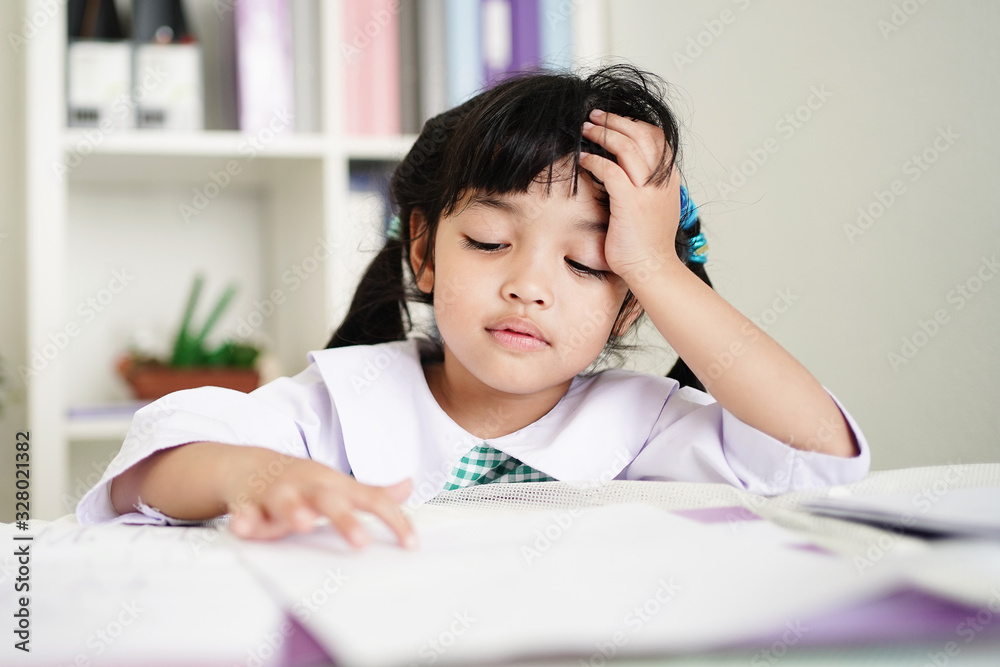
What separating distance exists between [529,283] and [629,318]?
219mm

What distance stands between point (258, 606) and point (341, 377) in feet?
1.64

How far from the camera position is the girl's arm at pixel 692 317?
2.37 feet

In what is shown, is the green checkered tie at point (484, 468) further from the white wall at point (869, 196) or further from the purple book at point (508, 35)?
the purple book at point (508, 35)

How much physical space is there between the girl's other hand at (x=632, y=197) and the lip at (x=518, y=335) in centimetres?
9

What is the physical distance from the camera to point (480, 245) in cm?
81

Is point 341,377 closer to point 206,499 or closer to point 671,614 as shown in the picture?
point 206,499

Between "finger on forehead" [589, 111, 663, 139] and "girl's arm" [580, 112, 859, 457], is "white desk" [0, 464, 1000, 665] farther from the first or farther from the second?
"finger on forehead" [589, 111, 663, 139]

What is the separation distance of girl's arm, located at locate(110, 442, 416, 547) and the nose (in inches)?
10.8

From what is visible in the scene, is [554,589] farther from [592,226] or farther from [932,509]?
[592,226]

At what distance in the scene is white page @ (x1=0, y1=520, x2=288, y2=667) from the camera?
31 centimetres

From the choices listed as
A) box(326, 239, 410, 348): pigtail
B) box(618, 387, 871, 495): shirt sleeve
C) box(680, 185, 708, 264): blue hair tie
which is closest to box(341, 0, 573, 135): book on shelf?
box(326, 239, 410, 348): pigtail

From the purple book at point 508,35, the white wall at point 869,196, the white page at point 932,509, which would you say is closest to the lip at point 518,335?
the white page at point 932,509

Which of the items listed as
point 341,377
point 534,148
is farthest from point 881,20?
point 341,377

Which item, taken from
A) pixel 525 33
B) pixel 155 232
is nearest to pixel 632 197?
pixel 525 33
